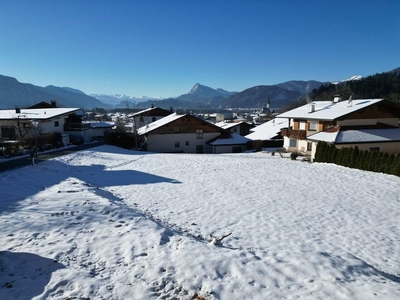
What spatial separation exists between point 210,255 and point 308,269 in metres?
2.43

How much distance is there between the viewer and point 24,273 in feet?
18.4

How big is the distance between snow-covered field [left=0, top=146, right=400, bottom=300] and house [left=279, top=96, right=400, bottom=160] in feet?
29.0

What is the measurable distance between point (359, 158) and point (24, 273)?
2442 centimetres

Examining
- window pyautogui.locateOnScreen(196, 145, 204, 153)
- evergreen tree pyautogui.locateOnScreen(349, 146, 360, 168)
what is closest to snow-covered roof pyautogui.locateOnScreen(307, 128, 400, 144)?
evergreen tree pyautogui.locateOnScreen(349, 146, 360, 168)

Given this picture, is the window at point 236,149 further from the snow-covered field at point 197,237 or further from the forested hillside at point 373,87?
the forested hillside at point 373,87

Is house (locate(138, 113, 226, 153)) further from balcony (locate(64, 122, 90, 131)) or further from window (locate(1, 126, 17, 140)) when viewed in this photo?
window (locate(1, 126, 17, 140))

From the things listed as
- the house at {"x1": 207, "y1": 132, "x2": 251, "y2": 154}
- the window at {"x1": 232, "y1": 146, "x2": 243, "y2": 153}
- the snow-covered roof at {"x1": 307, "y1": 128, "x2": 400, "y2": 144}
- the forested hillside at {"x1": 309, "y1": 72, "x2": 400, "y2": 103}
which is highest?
the forested hillside at {"x1": 309, "y1": 72, "x2": 400, "y2": 103}

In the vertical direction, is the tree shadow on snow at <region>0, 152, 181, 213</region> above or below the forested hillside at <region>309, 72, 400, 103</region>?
below

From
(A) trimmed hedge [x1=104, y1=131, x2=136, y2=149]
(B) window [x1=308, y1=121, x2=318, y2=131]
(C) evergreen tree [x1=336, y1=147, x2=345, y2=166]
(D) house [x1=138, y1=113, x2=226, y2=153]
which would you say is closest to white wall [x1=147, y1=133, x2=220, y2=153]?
(D) house [x1=138, y1=113, x2=226, y2=153]

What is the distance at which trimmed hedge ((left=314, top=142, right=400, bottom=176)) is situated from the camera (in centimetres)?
1945

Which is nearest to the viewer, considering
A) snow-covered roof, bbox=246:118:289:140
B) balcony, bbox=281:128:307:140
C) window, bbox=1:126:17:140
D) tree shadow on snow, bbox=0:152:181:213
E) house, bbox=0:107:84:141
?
→ tree shadow on snow, bbox=0:152:181:213

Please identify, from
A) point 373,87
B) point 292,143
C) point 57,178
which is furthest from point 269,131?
point 373,87

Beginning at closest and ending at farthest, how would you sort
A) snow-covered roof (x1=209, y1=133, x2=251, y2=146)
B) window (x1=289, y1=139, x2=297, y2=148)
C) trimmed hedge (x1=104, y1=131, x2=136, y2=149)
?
1. window (x1=289, y1=139, x2=297, y2=148)
2. trimmed hedge (x1=104, y1=131, x2=136, y2=149)
3. snow-covered roof (x1=209, y1=133, x2=251, y2=146)

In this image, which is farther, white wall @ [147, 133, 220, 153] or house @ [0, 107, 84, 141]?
white wall @ [147, 133, 220, 153]
